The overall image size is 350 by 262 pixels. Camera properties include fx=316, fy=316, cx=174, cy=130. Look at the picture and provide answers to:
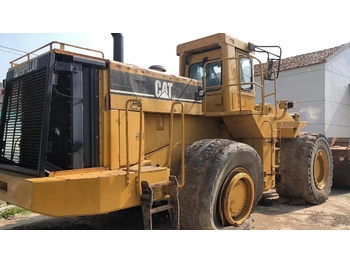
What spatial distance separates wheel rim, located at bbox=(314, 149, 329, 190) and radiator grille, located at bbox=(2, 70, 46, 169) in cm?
608

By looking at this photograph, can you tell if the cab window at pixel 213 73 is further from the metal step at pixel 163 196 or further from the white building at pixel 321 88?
the white building at pixel 321 88

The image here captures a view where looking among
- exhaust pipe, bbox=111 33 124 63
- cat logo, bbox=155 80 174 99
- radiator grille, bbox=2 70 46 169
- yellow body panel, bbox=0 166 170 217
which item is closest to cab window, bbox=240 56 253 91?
cat logo, bbox=155 80 174 99

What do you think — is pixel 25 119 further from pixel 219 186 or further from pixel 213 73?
pixel 213 73

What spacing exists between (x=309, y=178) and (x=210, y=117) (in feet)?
8.80

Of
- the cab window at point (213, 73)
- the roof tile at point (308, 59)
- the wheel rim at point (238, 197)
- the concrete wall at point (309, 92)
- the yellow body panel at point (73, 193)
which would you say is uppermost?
the roof tile at point (308, 59)

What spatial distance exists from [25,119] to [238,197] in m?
3.10

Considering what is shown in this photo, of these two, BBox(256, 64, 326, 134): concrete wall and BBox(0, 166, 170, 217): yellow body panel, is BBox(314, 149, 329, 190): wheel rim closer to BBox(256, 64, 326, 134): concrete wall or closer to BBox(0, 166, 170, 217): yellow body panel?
BBox(0, 166, 170, 217): yellow body panel

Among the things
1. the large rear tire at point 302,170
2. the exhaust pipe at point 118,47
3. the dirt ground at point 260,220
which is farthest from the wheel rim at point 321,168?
the exhaust pipe at point 118,47

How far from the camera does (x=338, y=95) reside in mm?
18453

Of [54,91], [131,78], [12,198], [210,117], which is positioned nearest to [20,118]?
[54,91]

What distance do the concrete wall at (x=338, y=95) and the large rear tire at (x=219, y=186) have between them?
14.4m

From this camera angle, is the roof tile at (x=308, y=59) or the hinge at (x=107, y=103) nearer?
the hinge at (x=107, y=103)

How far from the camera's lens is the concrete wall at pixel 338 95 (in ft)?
57.7

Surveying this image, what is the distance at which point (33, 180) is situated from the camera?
317 centimetres
